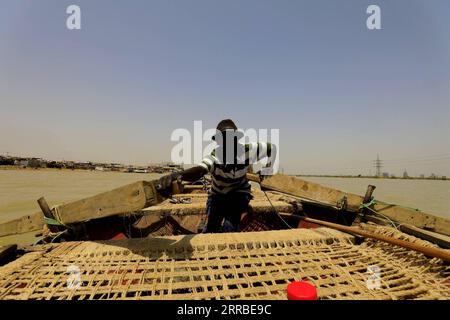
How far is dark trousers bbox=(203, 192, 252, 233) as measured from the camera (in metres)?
3.64

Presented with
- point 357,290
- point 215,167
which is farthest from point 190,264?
point 215,167

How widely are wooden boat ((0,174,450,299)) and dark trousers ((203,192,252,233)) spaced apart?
0.96 meters

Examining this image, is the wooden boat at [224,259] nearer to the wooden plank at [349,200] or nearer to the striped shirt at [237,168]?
the wooden plank at [349,200]

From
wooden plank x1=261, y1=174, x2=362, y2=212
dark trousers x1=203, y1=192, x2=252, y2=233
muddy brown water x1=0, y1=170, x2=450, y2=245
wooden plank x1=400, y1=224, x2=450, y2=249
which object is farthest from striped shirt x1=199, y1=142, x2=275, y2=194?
muddy brown water x1=0, y1=170, x2=450, y2=245

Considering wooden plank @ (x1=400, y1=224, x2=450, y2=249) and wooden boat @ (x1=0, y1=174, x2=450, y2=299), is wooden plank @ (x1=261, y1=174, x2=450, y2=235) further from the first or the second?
wooden plank @ (x1=400, y1=224, x2=450, y2=249)

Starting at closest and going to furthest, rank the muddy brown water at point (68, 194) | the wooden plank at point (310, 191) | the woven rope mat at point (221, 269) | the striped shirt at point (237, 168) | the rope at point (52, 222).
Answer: the woven rope mat at point (221, 269)
the rope at point (52, 222)
the striped shirt at point (237, 168)
the wooden plank at point (310, 191)
the muddy brown water at point (68, 194)

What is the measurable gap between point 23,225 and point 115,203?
59.6 inches

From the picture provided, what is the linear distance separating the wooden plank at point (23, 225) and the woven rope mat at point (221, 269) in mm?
773

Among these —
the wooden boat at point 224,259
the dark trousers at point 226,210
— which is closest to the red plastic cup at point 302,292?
the wooden boat at point 224,259

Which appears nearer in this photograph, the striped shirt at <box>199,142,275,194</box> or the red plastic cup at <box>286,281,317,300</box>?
the red plastic cup at <box>286,281,317,300</box>

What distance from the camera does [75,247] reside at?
2441 millimetres

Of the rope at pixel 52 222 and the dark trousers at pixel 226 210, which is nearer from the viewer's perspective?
the rope at pixel 52 222

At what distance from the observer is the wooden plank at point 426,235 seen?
2461 millimetres
